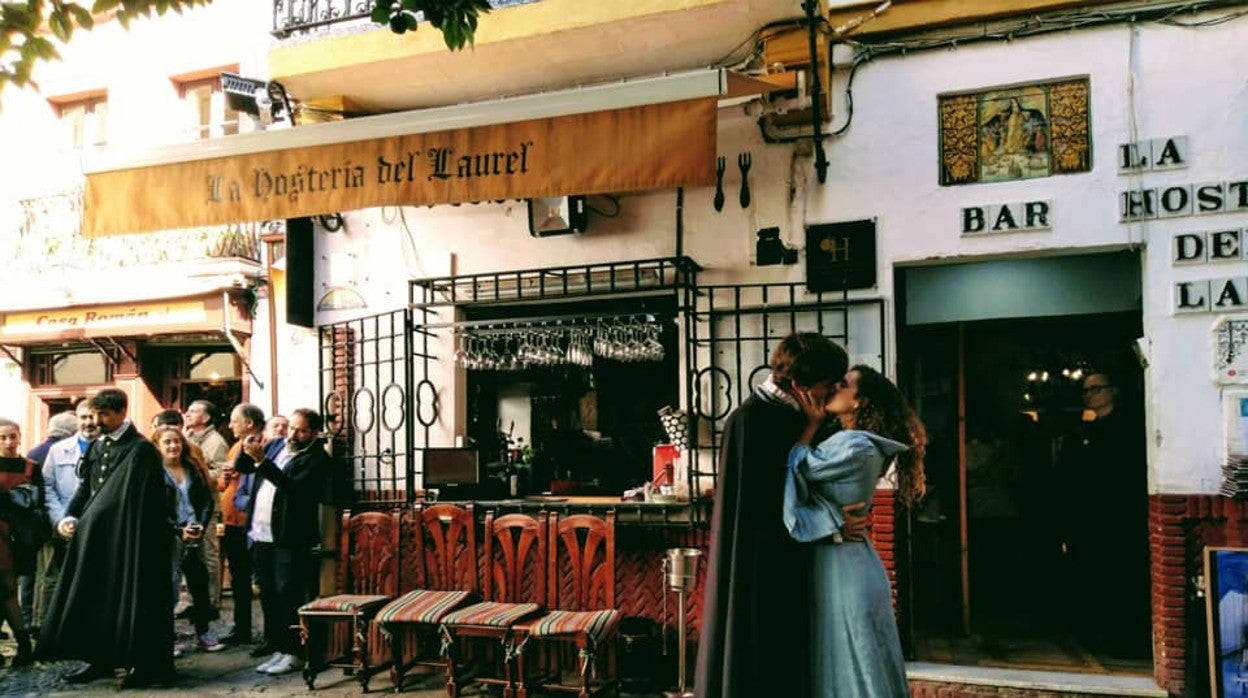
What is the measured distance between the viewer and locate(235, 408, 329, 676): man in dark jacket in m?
6.55

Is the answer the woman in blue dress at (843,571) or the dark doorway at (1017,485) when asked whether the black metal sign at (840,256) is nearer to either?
the dark doorway at (1017,485)

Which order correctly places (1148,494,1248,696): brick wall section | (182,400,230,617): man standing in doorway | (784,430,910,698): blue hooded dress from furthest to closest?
(182,400,230,617): man standing in doorway
(1148,494,1248,696): brick wall section
(784,430,910,698): blue hooded dress

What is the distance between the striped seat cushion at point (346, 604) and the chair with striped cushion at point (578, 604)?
1154 millimetres

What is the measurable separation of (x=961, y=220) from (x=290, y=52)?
16.5ft

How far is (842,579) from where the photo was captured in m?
3.61

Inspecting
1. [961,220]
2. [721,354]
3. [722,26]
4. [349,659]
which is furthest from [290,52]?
[961,220]

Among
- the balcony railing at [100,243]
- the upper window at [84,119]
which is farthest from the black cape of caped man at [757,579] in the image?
the upper window at [84,119]

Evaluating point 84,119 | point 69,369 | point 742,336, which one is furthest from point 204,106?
point 742,336

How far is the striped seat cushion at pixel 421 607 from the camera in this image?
19.4 ft

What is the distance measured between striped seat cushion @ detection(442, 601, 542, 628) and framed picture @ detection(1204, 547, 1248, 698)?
13.1ft

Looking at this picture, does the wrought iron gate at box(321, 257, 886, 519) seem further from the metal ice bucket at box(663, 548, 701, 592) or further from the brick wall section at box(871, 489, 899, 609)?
the brick wall section at box(871, 489, 899, 609)

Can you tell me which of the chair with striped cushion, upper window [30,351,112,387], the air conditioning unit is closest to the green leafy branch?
the air conditioning unit

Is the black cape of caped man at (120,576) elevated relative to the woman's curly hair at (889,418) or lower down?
lower down

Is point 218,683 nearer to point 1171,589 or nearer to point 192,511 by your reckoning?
point 192,511
